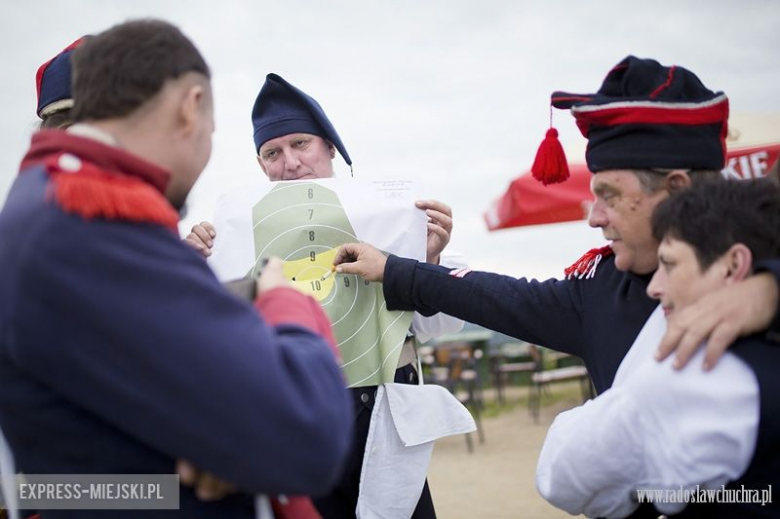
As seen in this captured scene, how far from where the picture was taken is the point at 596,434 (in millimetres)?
1483

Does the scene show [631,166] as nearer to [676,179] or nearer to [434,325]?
[676,179]

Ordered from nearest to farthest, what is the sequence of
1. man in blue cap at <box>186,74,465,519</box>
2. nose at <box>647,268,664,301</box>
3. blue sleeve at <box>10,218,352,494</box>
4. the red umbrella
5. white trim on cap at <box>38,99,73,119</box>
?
1. blue sleeve at <box>10,218,352,494</box>
2. nose at <box>647,268,664,301</box>
3. white trim on cap at <box>38,99,73,119</box>
4. man in blue cap at <box>186,74,465,519</box>
5. the red umbrella

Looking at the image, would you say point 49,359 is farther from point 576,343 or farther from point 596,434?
point 576,343

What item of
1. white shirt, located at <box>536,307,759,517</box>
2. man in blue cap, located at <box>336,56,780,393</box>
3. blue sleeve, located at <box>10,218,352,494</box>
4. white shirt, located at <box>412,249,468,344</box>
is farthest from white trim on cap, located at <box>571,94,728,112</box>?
blue sleeve, located at <box>10,218,352,494</box>

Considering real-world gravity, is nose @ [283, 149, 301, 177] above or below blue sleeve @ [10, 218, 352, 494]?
above

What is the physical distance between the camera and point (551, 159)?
2545 mm

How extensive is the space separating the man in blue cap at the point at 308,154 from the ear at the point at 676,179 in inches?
32.9

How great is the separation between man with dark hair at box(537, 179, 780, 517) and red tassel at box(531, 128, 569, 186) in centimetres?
86

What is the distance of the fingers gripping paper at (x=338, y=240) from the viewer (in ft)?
8.24

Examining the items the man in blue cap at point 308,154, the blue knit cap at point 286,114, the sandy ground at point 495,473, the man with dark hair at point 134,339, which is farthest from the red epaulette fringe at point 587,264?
the sandy ground at point 495,473

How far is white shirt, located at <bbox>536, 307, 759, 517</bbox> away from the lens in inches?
54.4

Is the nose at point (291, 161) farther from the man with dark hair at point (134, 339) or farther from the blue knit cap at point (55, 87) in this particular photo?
the man with dark hair at point (134, 339)

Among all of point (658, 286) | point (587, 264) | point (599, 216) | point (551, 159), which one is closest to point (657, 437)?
point (658, 286)

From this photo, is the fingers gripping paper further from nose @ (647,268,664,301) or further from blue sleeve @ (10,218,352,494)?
blue sleeve @ (10,218,352,494)
